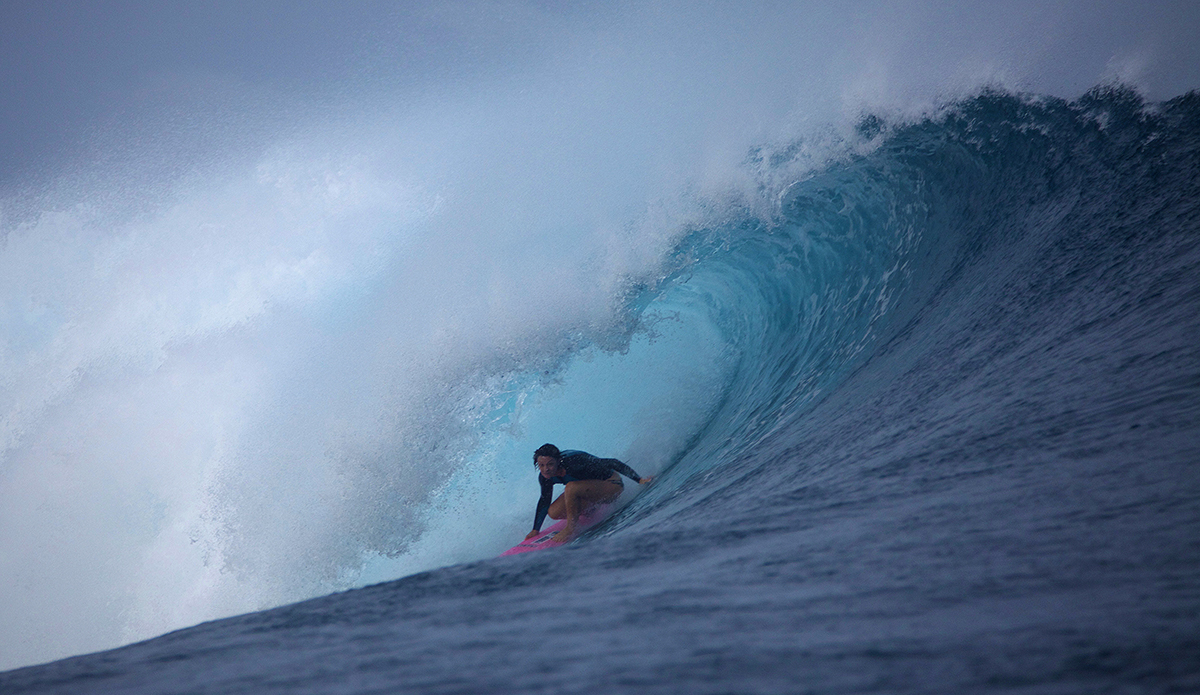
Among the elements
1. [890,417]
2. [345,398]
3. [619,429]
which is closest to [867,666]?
[890,417]

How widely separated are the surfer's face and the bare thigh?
0.19 m

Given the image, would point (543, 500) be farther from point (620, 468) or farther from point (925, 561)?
point (925, 561)

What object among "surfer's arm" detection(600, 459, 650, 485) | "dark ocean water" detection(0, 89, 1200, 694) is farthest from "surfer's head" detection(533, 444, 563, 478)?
"dark ocean water" detection(0, 89, 1200, 694)

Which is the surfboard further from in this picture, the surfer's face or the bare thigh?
the surfer's face

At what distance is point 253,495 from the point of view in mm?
6887

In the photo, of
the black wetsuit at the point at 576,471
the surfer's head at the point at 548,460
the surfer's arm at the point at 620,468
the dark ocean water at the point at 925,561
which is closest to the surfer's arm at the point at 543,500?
the black wetsuit at the point at 576,471

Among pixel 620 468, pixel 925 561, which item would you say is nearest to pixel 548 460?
pixel 620 468

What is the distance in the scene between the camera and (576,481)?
4949mm

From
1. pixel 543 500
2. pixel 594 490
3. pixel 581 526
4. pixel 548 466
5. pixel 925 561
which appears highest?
pixel 548 466

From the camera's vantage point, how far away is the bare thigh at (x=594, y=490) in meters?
4.95

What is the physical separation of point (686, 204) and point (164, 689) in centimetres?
644

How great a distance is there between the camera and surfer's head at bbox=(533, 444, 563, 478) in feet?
15.4

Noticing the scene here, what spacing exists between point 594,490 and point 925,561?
4056mm

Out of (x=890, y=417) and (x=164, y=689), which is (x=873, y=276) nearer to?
(x=890, y=417)
